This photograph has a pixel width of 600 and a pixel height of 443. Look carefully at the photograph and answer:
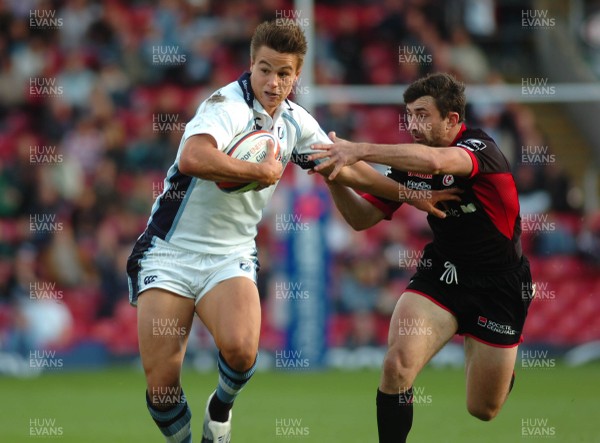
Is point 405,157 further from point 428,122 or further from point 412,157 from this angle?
point 428,122

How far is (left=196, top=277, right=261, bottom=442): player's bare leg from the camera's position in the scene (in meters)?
6.46

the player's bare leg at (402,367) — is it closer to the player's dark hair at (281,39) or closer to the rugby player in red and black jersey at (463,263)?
the rugby player in red and black jersey at (463,263)

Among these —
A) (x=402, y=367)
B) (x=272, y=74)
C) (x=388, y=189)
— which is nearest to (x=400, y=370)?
(x=402, y=367)

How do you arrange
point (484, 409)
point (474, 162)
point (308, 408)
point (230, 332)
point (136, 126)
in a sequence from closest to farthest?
1. point (230, 332)
2. point (474, 162)
3. point (484, 409)
4. point (308, 408)
5. point (136, 126)

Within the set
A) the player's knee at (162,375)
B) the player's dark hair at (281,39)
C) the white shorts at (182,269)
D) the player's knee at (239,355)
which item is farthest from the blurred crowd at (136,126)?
the player's dark hair at (281,39)

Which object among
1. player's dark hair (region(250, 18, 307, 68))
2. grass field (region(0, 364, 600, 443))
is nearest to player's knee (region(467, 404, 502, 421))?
grass field (region(0, 364, 600, 443))

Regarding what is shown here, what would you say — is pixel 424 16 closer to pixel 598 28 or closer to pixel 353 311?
pixel 598 28

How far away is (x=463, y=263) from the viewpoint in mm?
7172

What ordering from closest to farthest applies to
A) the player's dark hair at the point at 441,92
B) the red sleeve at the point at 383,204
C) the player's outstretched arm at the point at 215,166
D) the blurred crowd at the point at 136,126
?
1. the player's outstretched arm at the point at 215,166
2. the player's dark hair at the point at 441,92
3. the red sleeve at the point at 383,204
4. the blurred crowd at the point at 136,126

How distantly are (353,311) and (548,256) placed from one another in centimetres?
285

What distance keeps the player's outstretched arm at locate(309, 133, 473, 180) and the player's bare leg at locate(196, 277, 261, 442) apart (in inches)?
35.9

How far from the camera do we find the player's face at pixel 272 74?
21.3ft

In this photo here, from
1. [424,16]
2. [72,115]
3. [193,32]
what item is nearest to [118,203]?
[72,115]

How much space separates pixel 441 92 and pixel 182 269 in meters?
1.95
